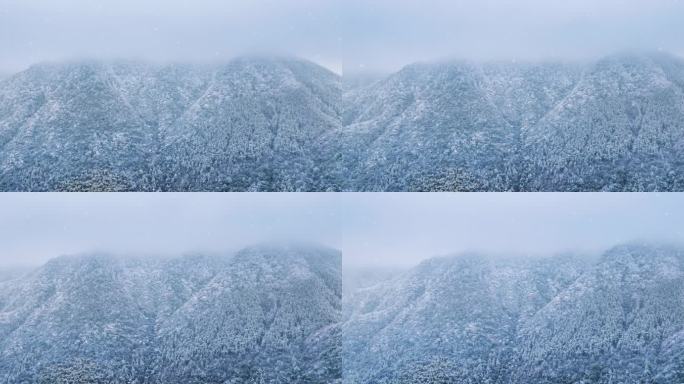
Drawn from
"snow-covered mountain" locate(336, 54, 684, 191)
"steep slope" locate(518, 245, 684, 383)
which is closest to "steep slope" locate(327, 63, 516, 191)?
"snow-covered mountain" locate(336, 54, 684, 191)

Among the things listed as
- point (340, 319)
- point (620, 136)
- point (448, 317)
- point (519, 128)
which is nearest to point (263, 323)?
point (340, 319)

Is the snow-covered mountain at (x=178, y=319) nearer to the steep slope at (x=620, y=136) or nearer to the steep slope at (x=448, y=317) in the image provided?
the steep slope at (x=448, y=317)

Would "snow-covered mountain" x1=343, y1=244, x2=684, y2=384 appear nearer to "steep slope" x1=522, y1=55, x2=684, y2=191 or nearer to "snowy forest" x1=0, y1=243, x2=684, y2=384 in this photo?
"snowy forest" x1=0, y1=243, x2=684, y2=384

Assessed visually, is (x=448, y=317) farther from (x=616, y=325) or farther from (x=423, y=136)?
(x=423, y=136)

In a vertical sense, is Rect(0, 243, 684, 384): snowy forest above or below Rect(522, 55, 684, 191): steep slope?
below

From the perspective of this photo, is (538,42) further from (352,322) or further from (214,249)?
(214,249)
